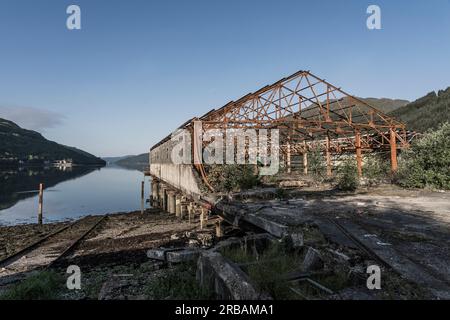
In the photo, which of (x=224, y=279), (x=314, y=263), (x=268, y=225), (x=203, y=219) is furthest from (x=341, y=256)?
(x=203, y=219)

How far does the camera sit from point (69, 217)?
29203 millimetres

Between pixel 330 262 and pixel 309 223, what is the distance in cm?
235

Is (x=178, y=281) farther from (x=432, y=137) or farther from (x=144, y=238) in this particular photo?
(x=432, y=137)

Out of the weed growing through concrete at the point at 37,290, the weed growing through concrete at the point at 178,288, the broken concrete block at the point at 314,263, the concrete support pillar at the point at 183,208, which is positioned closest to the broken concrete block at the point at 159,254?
the weed growing through concrete at the point at 178,288

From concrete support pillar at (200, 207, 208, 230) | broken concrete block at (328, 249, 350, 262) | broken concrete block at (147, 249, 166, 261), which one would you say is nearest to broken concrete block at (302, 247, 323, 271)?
broken concrete block at (328, 249, 350, 262)

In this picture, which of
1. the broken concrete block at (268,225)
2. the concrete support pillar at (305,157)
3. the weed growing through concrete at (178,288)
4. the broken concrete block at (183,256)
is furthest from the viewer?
the concrete support pillar at (305,157)

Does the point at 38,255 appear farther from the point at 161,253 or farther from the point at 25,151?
the point at 25,151

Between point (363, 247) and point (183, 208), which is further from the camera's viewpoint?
point (183, 208)

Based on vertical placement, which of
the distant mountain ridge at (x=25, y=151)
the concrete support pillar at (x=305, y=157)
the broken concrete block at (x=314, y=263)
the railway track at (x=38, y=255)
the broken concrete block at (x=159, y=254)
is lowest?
the railway track at (x=38, y=255)

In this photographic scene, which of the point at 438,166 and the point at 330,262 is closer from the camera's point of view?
the point at 330,262

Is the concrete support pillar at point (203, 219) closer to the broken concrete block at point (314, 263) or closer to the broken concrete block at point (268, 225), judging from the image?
the broken concrete block at point (268, 225)

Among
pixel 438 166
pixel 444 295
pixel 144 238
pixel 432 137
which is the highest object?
pixel 432 137

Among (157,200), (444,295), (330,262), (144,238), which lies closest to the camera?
(444,295)
